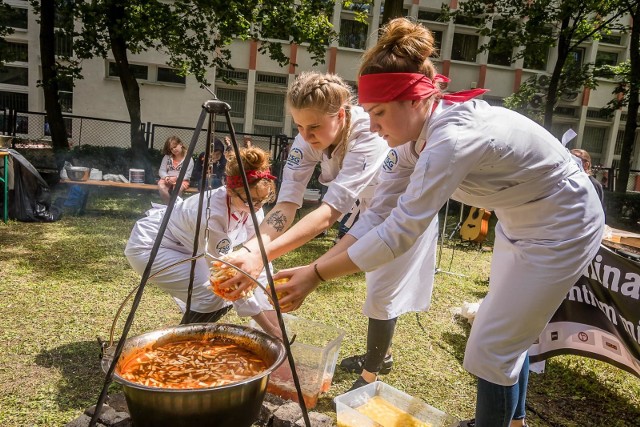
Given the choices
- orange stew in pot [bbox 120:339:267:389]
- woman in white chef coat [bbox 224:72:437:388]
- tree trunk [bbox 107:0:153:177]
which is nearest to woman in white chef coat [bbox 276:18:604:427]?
orange stew in pot [bbox 120:339:267:389]

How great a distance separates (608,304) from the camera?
3318 mm

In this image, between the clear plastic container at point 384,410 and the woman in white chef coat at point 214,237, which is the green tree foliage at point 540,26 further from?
the clear plastic container at point 384,410

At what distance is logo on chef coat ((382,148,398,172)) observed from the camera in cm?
273

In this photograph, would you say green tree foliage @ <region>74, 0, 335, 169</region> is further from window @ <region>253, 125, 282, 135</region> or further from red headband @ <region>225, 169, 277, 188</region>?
red headband @ <region>225, 169, 277, 188</region>

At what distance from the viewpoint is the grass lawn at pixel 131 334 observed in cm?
313

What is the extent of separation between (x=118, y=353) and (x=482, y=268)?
6.33 m

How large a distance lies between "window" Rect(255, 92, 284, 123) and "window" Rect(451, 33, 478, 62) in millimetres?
8144

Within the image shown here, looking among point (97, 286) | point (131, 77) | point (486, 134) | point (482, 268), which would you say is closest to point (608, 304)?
point (486, 134)

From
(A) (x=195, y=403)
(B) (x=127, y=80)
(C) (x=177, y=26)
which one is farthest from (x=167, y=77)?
(A) (x=195, y=403)

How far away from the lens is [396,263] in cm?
288

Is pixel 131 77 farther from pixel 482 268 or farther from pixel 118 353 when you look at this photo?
pixel 118 353

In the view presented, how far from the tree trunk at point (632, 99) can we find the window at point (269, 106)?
12.8m

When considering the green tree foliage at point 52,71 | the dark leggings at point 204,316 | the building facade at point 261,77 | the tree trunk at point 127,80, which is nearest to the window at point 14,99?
the building facade at point 261,77

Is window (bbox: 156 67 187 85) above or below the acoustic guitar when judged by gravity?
above
